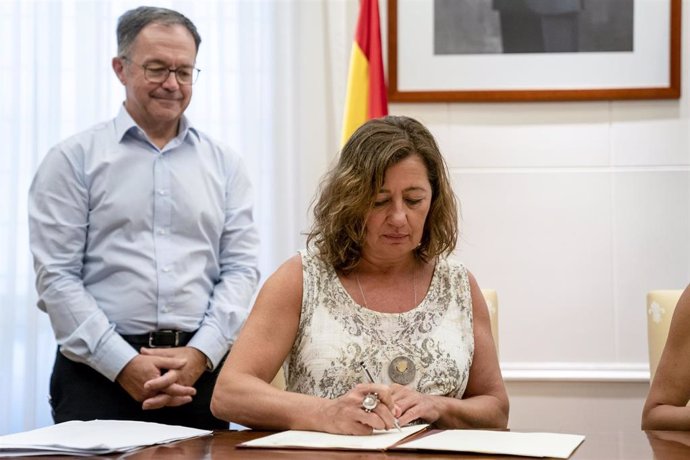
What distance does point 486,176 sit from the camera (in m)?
3.82

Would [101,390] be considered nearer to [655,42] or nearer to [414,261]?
[414,261]

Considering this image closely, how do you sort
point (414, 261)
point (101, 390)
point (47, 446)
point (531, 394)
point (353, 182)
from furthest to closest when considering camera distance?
point (531, 394) → point (101, 390) → point (414, 261) → point (353, 182) → point (47, 446)

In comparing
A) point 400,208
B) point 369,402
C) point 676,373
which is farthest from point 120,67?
point 676,373

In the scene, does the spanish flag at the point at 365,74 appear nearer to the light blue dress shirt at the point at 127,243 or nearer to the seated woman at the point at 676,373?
the light blue dress shirt at the point at 127,243

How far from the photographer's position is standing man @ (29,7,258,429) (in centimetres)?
281

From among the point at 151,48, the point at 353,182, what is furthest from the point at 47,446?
the point at 151,48

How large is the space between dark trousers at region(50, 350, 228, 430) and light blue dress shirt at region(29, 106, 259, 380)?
0.23 feet

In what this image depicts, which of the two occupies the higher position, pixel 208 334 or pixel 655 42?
pixel 655 42

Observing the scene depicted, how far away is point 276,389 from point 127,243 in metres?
0.92

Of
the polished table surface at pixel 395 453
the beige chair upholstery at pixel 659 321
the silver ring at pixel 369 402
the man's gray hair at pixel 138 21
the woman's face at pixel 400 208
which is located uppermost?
the man's gray hair at pixel 138 21

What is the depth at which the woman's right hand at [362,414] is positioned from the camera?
1949mm

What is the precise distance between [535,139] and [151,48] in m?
1.56

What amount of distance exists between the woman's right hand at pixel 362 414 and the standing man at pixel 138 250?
2.88 feet

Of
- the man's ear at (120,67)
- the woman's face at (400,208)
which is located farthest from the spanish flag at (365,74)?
the woman's face at (400,208)
